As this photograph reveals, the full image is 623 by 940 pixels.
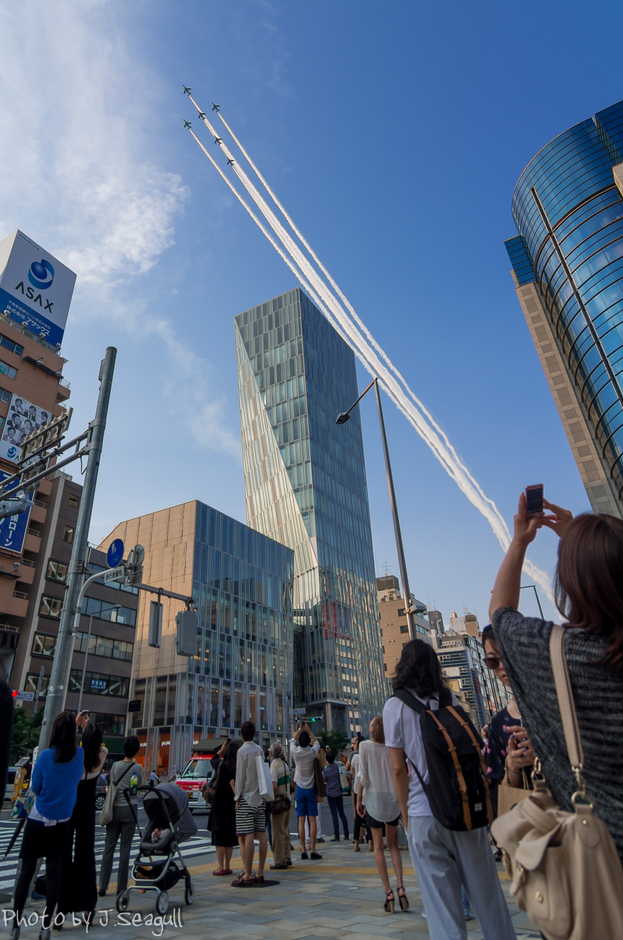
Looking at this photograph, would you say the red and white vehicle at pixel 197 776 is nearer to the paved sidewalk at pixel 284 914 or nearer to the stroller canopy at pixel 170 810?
the paved sidewalk at pixel 284 914

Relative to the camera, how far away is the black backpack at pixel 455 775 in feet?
11.2

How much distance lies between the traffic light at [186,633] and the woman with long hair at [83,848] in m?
5.78

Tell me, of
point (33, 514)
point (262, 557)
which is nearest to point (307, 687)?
point (262, 557)

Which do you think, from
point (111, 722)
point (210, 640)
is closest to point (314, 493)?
point (210, 640)

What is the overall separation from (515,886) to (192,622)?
11737mm

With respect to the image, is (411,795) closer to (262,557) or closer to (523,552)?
(523,552)

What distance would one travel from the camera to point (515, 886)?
1.56 m

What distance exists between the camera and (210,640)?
51.1 metres

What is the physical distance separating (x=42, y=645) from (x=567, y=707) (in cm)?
4809

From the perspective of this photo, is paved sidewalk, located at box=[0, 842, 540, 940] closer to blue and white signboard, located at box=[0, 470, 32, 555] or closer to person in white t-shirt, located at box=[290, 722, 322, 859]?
person in white t-shirt, located at box=[290, 722, 322, 859]

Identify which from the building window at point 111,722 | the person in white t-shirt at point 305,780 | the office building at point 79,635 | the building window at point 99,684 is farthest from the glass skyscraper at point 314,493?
the person in white t-shirt at point 305,780

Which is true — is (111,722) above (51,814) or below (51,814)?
above

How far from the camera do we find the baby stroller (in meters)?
6.29

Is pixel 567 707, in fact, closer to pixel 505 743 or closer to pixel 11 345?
pixel 505 743
